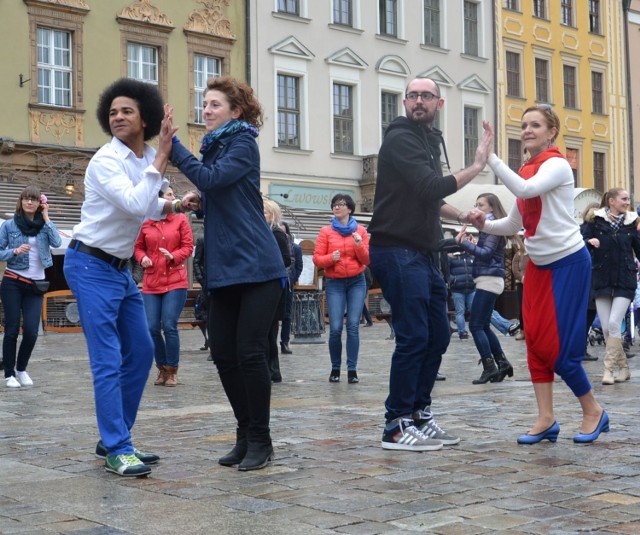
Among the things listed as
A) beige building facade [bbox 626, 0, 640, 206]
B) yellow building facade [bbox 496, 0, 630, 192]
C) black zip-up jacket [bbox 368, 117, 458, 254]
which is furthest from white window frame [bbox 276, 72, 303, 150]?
black zip-up jacket [bbox 368, 117, 458, 254]

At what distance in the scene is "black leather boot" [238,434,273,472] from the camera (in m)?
5.87

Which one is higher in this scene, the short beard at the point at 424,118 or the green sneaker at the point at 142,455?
the short beard at the point at 424,118

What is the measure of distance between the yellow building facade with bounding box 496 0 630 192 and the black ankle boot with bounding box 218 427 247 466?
113 feet

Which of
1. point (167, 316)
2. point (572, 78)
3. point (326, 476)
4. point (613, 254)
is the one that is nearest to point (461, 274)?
point (613, 254)

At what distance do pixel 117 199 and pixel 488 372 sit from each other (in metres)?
6.14

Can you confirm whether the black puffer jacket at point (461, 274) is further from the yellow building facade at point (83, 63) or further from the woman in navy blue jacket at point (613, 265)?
the yellow building facade at point (83, 63)

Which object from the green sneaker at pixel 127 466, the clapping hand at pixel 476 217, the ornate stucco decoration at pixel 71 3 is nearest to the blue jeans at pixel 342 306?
the clapping hand at pixel 476 217

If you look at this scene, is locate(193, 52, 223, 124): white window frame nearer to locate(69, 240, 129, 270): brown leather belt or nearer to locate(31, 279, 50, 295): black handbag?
locate(31, 279, 50, 295): black handbag

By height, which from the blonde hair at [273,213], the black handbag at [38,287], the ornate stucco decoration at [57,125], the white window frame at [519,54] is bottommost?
the black handbag at [38,287]

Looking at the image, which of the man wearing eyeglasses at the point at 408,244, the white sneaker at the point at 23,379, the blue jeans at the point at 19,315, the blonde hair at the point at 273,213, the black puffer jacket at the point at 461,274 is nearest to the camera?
the man wearing eyeglasses at the point at 408,244

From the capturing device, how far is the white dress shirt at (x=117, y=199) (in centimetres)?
587

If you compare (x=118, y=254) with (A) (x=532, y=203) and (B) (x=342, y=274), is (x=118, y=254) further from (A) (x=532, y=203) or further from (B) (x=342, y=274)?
(B) (x=342, y=274)

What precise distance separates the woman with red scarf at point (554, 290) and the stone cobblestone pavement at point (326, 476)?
0.66ft

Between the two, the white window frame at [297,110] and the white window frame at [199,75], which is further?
the white window frame at [297,110]
